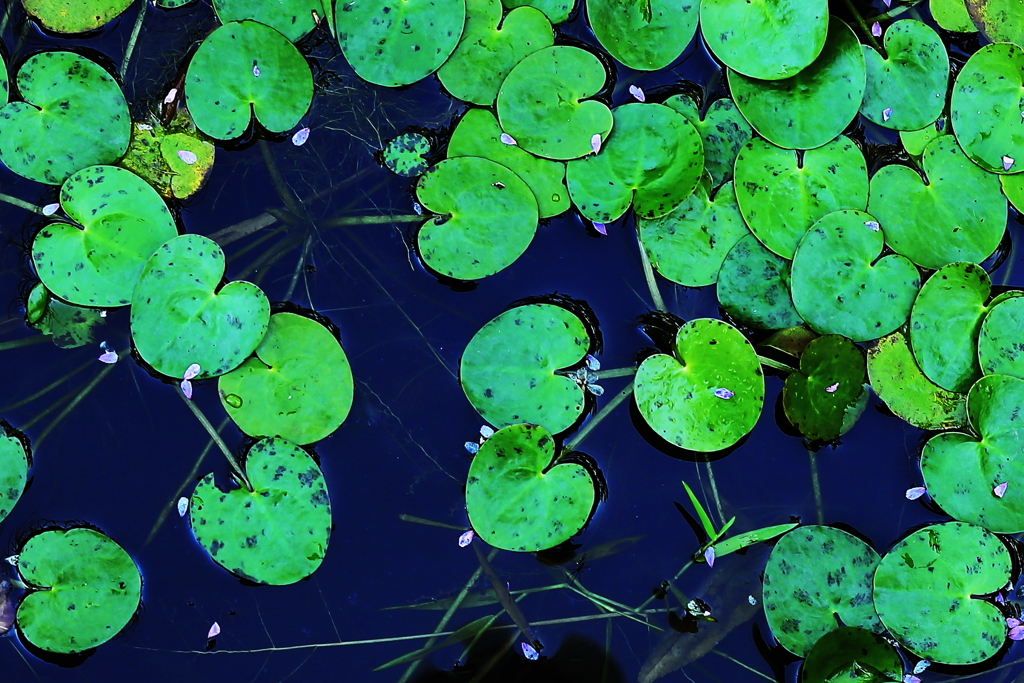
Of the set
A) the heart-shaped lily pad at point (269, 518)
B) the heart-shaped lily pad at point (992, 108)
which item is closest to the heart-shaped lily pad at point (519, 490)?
the heart-shaped lily pad at point (269, 518)

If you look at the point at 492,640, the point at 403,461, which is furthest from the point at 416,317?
the point at 492,640

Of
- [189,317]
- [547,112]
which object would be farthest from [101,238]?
[547,112]

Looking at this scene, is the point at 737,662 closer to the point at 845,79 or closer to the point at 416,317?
the point at 416,317

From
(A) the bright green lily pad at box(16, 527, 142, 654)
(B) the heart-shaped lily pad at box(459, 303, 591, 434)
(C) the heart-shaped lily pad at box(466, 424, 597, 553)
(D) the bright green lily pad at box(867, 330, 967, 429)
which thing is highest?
(D) the bright green lily pad at box(867, 330, 967, 429)

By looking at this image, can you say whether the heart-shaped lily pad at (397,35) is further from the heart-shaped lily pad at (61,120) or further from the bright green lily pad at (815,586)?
the bright green lily pad at (815,586)

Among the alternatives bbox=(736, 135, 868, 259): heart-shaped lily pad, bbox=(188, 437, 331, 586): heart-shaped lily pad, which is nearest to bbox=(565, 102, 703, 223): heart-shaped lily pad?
bbox=(736, 135, 868, 259): heart-shaped lily pad

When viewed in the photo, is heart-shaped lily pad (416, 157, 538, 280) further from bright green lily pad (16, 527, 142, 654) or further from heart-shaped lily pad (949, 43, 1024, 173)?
heart-shaped lily pad (949, 43, 1024, 173)

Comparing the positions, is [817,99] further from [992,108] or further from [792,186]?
[992,108]

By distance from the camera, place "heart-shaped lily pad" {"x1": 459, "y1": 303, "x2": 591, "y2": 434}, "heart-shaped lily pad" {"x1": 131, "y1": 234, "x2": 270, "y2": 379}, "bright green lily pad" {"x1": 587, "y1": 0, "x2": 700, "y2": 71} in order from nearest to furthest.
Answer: "heart-shaped lily pad" {"x1": 131, "y1": 234, "x2": 270, "y2": 379} → "heart-shaped lily pad" {"x1": 459, "y1": 303, "x2": 591, "y2": 434} → "bright green lily pad" {"x1": 587, "y1": 0, "x2": 700, "y2": 71}
